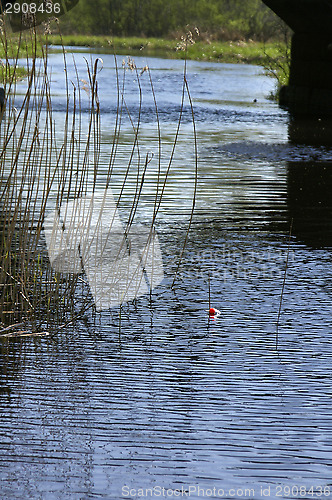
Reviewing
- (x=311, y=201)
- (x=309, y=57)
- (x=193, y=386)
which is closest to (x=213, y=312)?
(x=193, y=386)

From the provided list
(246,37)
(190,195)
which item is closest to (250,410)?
(190,195)

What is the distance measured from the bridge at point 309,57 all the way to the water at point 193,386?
30.9ft

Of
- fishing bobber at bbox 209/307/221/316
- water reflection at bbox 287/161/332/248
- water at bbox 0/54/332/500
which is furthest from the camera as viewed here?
water reflection at bbox 287/161/332/248

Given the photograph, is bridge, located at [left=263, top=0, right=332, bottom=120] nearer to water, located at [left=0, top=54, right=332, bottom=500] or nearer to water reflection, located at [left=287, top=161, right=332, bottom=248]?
water reflection, located at [left=287, top=161, right=332, bottom=248]

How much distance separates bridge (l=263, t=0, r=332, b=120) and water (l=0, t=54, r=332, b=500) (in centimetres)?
943

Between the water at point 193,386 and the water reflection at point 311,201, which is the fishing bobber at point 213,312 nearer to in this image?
the water at point 193,386

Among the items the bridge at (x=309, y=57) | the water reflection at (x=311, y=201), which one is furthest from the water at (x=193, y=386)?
the bridge at (x=309, y=57)

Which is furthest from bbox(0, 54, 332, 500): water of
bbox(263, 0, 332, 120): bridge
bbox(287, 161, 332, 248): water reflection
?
bbox(263, 0, 332, 120): bridge

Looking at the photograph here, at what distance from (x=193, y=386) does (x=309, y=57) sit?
527 inches

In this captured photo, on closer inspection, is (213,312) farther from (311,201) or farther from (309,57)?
(309,57)

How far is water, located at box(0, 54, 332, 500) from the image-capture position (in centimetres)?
220

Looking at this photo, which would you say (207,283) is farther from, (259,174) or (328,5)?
(328,5)

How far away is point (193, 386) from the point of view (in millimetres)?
2793

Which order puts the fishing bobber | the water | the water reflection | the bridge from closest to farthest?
1. the water
2. the fishing bobber
3. the water reflection
4. the bridge
